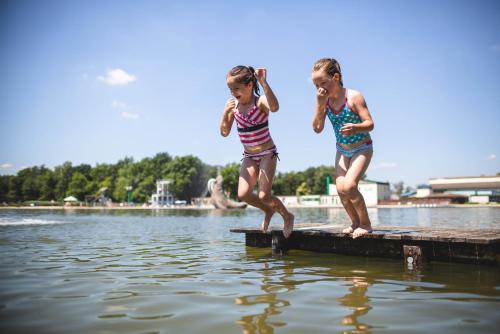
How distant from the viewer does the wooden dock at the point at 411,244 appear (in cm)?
500

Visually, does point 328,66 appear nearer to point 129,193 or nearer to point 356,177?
point 356,177

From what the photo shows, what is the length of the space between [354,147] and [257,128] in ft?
4.60

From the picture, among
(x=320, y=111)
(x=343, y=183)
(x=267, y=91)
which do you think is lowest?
(x=343, y=183)

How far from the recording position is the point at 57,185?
10681 cm

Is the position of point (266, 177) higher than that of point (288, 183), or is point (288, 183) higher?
point (288, 183)

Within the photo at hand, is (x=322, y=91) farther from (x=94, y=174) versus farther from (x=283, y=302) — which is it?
A: (x=94, y=174)

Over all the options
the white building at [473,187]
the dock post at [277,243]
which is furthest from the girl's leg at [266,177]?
the white building at [473,187]

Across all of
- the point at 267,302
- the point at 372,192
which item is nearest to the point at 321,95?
the point at 267,302

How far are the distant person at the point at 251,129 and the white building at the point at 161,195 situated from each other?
95.3m

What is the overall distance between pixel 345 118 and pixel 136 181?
358ft

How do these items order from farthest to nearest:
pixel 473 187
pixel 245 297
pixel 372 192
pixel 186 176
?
1. pixel 186 176
2. pixel 473 187
3. pixel 372 192
4. pixel 245 297

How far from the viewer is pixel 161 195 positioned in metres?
100

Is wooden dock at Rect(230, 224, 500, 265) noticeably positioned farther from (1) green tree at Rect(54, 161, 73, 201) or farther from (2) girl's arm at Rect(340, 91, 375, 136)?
(1) green tree at Rect(54, 161, 73, 201)

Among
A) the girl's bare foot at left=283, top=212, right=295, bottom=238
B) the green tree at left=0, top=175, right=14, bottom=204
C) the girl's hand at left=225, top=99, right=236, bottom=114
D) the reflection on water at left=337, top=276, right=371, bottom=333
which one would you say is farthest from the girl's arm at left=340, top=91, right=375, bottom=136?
the green tree at left=0, top=175, right=14, bottom=204
